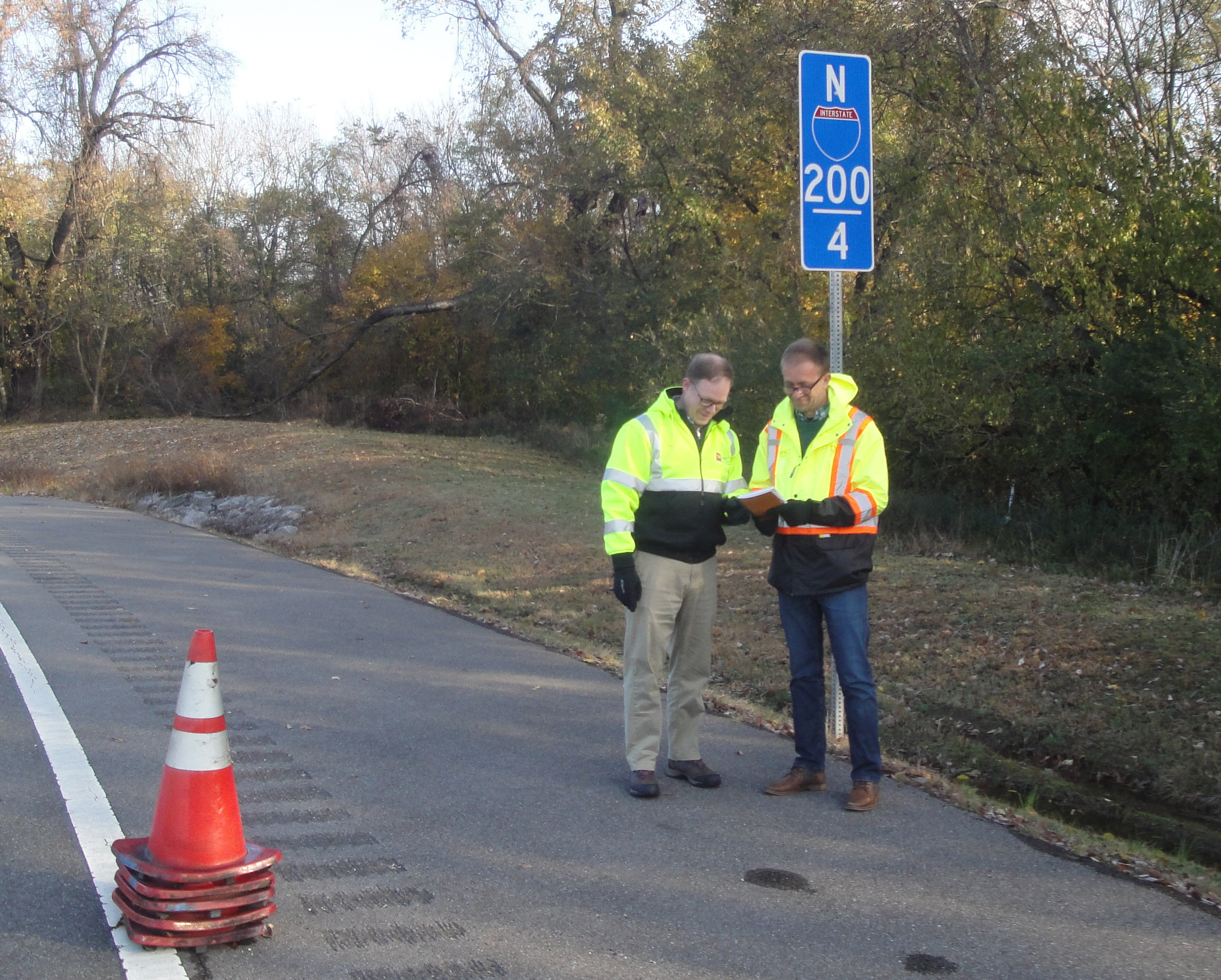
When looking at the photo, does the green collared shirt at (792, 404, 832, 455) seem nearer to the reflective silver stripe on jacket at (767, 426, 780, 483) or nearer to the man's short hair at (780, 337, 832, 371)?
the reflective silver stripe on jacket at (767, 426, 780, 483)

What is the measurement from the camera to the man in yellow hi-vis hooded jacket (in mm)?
5477

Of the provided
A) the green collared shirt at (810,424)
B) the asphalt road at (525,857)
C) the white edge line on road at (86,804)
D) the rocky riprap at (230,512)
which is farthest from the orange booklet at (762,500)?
the rocky riprap at (230,512)

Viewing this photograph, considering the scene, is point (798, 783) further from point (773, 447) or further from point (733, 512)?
point (773, 447)

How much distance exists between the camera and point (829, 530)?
5438mm

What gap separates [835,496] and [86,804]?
3581 mm

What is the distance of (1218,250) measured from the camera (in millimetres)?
11523

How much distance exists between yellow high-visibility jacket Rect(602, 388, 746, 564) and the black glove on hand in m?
0.36

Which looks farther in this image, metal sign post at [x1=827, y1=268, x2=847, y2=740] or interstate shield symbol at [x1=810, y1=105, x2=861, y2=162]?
interstate shield symbol at [x1=810, y1=105, x2=861, y2=162]

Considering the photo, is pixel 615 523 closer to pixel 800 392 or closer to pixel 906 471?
pixel 800 392

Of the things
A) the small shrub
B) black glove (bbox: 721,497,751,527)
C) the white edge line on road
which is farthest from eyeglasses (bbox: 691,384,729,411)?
the small shrub

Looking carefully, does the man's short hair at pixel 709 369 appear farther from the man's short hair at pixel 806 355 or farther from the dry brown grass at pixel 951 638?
the dry brown grass at pixel 951 638

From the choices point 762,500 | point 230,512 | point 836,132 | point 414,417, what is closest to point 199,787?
point 762,500

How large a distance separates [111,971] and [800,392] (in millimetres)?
3647

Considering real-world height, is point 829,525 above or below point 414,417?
below
